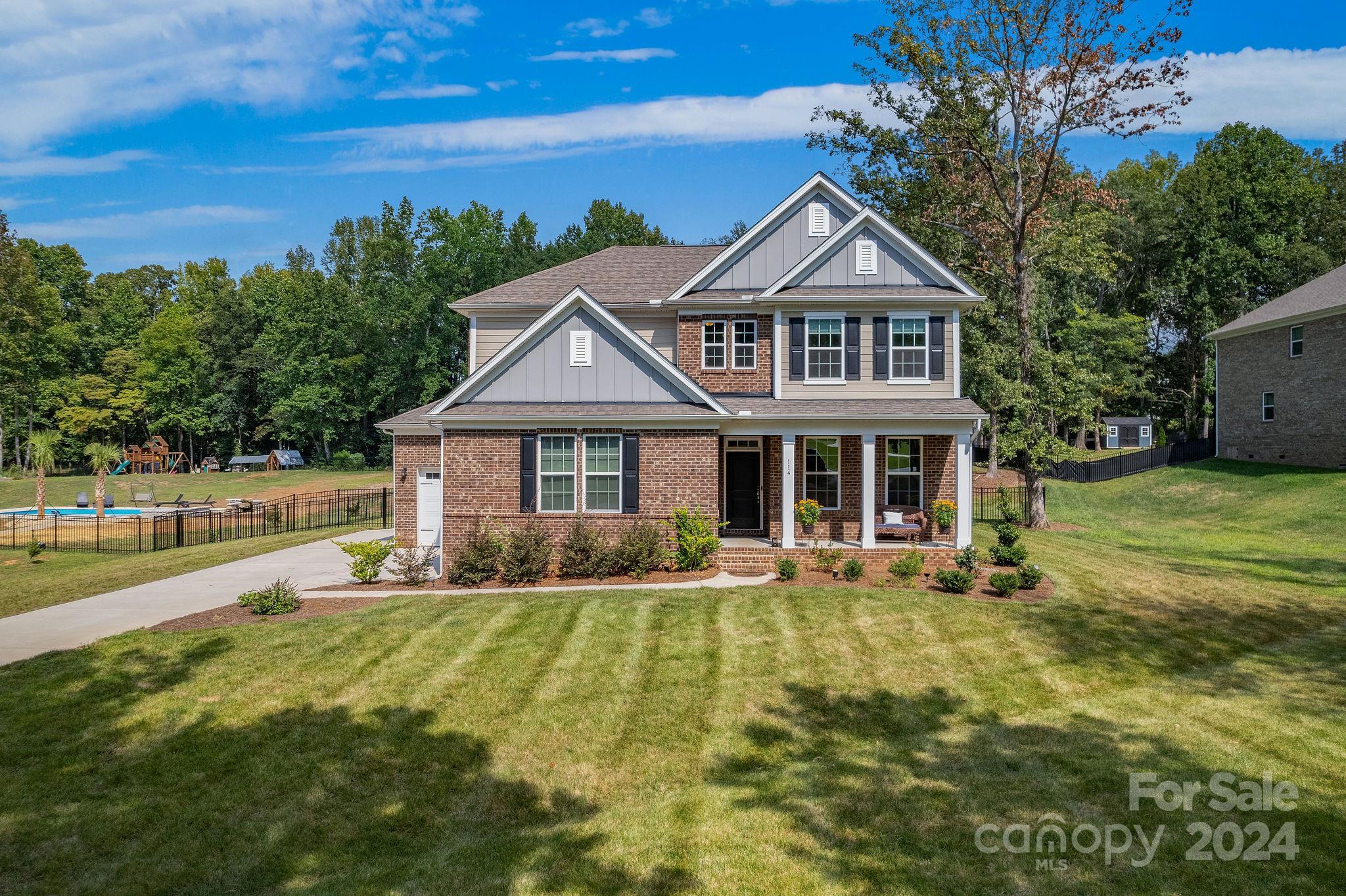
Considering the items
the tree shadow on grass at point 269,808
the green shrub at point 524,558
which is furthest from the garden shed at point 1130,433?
the tree shadow on grass at point 269,808

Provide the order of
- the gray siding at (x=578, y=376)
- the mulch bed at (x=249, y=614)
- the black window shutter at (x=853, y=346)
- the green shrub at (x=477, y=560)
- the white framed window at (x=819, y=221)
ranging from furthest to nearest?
1. the white framed window at (x=819, y=221)
2. the black window shutter at (x=853, y=346)
3. the gray siding at (x=578, y=376)
4. the green shrub at (x=477, y=560)
5. the mulch bed at (x=249, y=614)

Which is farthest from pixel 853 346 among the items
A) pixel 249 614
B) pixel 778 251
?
pixel 249 614

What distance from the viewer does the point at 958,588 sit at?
1436cm

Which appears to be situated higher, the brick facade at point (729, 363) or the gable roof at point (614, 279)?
the gable roof at point (614, 279)

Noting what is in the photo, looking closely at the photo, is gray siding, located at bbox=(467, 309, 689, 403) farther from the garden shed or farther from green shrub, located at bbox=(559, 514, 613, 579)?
the garden shed

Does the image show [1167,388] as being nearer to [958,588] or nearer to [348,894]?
[958,588]

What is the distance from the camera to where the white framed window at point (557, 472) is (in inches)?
668

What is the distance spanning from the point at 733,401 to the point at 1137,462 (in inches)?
1197

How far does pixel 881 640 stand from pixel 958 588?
125 inches

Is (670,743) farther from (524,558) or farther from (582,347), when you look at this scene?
(582,347)

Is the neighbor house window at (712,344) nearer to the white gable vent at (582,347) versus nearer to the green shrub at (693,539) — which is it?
the white gable vent at (582,347)

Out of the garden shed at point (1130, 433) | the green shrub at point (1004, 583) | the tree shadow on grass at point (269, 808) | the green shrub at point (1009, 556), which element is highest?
the garden shed at point (1130, 433)

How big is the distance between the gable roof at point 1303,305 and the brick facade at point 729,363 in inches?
1035

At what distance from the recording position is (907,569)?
15.2 metres
